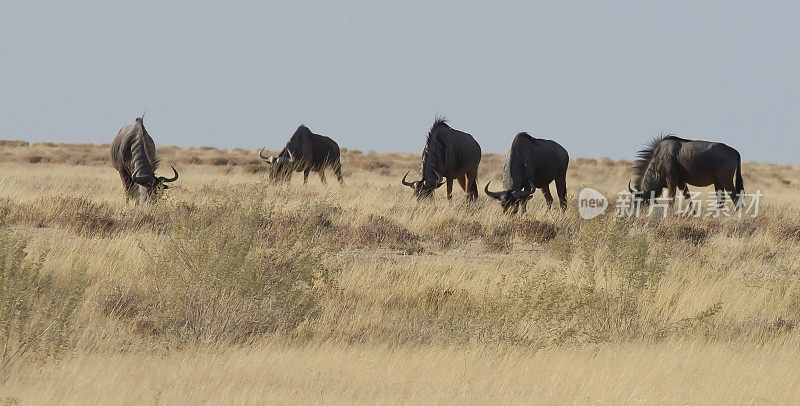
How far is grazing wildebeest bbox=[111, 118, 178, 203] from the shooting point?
1502 centimetres

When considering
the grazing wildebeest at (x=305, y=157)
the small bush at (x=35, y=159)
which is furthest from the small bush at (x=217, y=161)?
the grazing wildebeest at (x=305, y=157)

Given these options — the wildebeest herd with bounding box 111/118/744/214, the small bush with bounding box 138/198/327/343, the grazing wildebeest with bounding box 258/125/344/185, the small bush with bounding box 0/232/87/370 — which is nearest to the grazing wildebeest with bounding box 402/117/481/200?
the wildebeest herd with bounding box 111/118/744/214

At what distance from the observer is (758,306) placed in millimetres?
9258

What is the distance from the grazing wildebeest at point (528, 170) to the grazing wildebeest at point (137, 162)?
6285 millimetres

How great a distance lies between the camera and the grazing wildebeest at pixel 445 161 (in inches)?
695

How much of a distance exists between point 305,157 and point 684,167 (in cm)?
Answer: 1028

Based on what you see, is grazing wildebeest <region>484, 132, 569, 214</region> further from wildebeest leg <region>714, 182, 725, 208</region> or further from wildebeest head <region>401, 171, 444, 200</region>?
wildebeest leg <region>714, 182, 725, 208</region>

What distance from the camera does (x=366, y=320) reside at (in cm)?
809

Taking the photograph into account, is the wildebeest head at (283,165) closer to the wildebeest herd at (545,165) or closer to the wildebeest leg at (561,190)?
the wildebeest herd at (545,165)

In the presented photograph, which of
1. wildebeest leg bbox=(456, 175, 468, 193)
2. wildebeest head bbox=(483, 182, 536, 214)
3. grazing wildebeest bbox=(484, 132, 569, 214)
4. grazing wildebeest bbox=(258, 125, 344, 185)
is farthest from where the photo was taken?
grazing wildebeest bbox=(258, 125, 344, 185)

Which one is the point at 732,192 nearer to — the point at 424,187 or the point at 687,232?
the point at 687,232

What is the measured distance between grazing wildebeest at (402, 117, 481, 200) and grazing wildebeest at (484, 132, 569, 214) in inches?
50.2

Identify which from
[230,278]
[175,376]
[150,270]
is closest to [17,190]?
[150,270]

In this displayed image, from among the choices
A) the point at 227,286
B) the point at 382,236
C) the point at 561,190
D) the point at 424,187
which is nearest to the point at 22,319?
the point at 227,286
